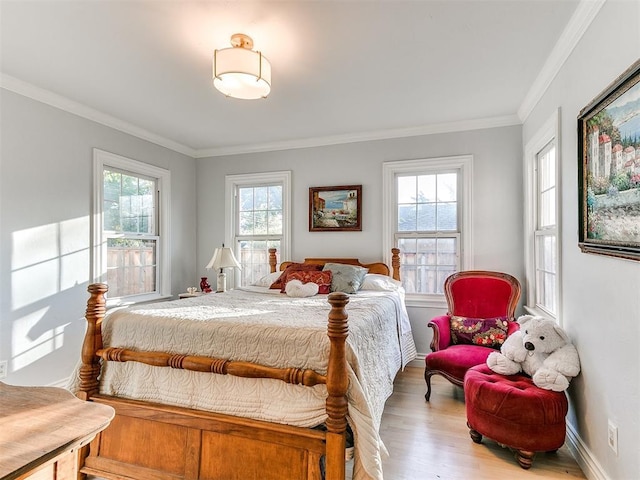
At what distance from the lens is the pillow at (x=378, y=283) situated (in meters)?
3.42

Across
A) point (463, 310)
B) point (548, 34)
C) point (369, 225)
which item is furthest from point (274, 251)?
point (548, 34)

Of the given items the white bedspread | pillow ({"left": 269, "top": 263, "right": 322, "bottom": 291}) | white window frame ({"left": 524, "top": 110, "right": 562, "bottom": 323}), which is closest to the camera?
the white bedspread

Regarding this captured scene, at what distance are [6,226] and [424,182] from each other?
3.75 meters

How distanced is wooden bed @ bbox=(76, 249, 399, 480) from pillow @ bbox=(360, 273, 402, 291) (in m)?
1.84

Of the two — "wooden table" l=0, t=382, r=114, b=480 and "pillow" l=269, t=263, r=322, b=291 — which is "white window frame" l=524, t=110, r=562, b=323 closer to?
"pillow" l=269, t=263, r=322, b=291

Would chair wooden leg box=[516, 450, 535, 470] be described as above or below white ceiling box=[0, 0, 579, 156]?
below

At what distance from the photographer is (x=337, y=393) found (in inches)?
61.2

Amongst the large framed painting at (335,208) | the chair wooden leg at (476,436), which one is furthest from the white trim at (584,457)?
the large framed painting at (335,208)

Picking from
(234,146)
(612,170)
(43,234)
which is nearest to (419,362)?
(612,170)

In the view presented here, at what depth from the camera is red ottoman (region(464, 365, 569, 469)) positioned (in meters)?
1.98

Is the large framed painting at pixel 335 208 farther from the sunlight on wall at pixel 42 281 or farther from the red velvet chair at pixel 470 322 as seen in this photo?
the sunlight on wall at pixel 42 281

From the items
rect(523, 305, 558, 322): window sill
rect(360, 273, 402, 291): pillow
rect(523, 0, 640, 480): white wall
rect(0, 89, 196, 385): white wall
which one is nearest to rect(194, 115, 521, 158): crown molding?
rect(523, 0, 640, 480): white wall

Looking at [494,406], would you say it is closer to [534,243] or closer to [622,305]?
[622,305]

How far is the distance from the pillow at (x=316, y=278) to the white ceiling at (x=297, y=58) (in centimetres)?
154
